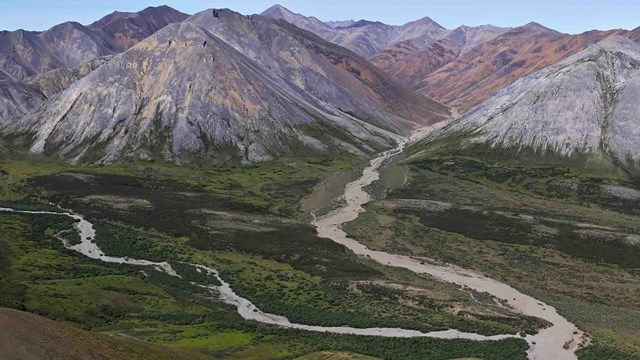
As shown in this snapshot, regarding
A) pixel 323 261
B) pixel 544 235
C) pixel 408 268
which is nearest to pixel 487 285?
pixel 408 268

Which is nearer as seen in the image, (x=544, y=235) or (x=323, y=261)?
(x=323, y=261)

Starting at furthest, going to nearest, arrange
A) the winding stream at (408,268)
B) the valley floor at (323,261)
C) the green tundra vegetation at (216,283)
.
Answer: the winding stream at (408,268), the valley floor at (323,261), the green tundra vegetation at (216,283)

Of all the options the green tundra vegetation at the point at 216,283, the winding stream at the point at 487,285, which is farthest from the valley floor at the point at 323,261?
the winding stream at the point at 487,285

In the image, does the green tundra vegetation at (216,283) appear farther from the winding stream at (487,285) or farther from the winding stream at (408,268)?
the winding stream at (487,285)

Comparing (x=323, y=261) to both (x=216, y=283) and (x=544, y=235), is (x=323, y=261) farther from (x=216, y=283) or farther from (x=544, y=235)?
(x=544, y=235)

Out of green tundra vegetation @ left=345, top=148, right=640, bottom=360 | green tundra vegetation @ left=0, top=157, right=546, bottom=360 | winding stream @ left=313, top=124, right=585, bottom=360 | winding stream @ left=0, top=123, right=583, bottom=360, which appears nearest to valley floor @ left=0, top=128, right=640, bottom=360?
green tundra vegetation @ left=0, top=157, right=546, bottom=360
